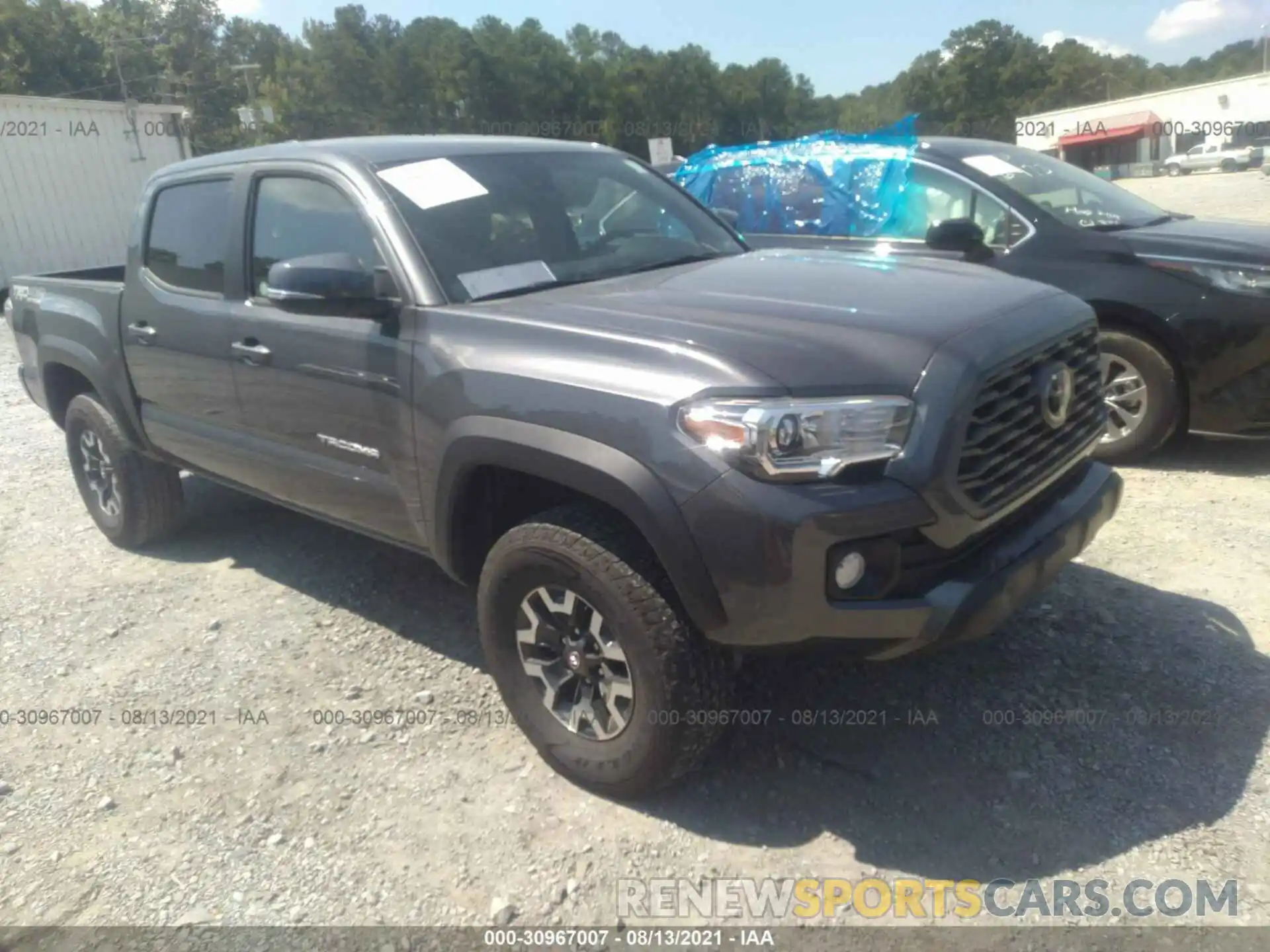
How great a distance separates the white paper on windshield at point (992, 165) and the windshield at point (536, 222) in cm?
228

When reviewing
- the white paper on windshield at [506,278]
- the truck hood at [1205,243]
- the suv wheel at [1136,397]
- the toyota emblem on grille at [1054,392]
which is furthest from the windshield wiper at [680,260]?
the truck hood at [1205,243]

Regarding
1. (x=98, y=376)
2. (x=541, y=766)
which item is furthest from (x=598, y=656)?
(x=98, y=376)

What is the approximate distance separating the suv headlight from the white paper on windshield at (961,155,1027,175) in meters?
3.76

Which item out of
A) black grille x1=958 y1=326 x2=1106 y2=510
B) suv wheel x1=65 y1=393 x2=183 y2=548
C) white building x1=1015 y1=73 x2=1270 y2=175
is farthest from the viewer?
white building x1=1015 y1=73 x2=1270 y2=175

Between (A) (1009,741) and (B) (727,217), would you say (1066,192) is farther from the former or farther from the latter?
(A) (1009,741)

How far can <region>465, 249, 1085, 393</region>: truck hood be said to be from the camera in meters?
2.55

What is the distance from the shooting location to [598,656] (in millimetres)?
2861

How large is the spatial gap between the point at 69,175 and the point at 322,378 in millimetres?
18192

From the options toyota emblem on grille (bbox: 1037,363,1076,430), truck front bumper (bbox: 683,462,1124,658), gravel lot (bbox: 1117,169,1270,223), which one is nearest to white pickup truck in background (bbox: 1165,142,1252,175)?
gravel lot (bbox: 1117,169,1270,223)

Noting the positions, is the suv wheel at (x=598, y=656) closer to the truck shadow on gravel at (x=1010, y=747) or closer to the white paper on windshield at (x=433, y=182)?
the truck shadow on gravel at (x=1010, y=747)

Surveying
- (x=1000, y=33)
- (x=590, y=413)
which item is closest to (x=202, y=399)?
(x=590, y=413)

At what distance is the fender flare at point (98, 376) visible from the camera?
4.77 meters

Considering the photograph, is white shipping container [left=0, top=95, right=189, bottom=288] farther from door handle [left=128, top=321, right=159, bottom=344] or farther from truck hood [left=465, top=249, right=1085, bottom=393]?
truck hood [left=465, top=249, right=1085, bottom=393]

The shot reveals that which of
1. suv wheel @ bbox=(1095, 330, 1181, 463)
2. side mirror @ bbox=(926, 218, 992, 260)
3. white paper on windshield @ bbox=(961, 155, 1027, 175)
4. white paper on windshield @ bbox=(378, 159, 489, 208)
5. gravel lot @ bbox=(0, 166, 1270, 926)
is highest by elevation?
white paper on windshield @ bbox=(378, 159, 489, 208)
